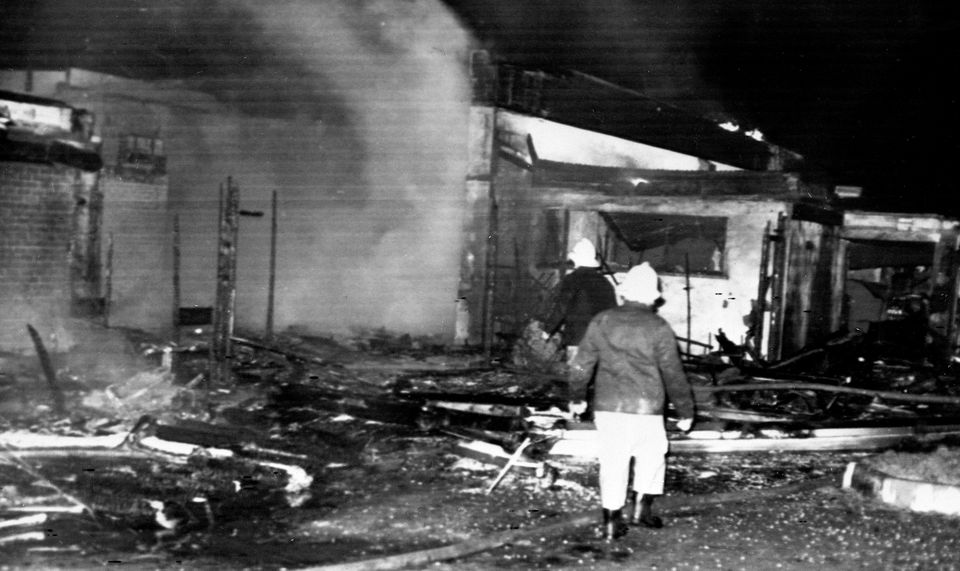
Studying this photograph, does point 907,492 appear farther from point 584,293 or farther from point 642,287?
point 584,293

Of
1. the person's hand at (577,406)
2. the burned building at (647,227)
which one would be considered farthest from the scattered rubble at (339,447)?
the burned building at (647,227)

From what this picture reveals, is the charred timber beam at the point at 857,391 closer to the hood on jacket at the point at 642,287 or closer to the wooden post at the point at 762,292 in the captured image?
the hood on jacket at the point at 642,287

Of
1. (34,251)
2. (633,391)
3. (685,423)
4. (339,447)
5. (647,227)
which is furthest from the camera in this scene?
(647,227)

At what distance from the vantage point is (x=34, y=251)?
37.4 ft

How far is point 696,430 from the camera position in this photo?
812 cm

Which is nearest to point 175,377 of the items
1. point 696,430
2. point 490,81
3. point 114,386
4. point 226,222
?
point 114,386

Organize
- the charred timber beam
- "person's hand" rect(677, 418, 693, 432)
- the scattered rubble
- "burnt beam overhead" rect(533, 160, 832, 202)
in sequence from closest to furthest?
the scattered rubble
"person's hand" rect(677, 418, 693, 432)
the charred timber beam
"burnt beam overhead" rect(533, 160, 832, 202)

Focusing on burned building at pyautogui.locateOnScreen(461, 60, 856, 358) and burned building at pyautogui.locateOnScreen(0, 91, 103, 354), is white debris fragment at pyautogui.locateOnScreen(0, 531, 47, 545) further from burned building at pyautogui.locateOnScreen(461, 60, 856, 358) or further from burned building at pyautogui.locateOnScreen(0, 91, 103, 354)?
burned building at pyautogui.locateOnScreen(461, 60, 856, 358)

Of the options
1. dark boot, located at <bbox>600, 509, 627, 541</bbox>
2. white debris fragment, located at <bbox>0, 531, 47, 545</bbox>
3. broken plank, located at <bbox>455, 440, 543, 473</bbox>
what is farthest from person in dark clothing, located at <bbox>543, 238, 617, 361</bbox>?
white debris fragment, located at <bbox>0, 531, 47, 545</bbox>

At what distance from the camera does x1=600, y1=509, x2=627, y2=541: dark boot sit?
16.9 ft

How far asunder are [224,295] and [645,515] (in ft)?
18.3

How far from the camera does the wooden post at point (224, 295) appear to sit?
9180 mm

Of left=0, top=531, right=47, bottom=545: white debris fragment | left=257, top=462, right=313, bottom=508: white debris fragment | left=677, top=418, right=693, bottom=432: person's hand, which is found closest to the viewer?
left=0, top=531, right=47, bottom=545: white debris fragment

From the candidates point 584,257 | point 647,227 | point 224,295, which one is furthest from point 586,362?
point 647,227
